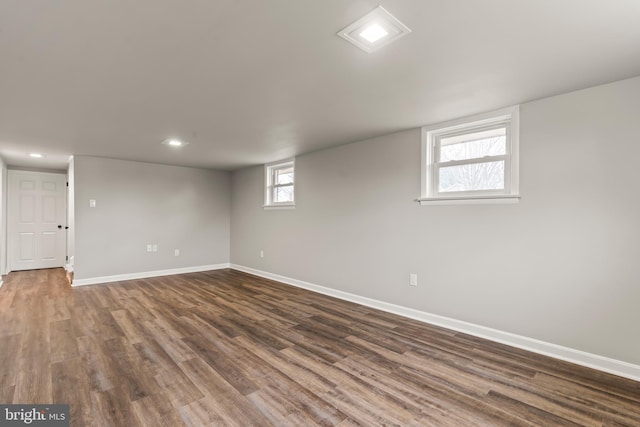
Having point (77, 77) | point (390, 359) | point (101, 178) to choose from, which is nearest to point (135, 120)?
point (77, 77)

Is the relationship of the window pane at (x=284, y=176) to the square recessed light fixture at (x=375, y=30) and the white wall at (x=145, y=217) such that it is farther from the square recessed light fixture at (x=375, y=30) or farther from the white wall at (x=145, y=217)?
the square recessed light fixture at (x=375, y=30)

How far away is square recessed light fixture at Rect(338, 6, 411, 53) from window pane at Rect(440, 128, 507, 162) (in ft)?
6.04

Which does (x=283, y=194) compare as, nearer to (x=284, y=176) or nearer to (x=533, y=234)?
(x=284, y=176)

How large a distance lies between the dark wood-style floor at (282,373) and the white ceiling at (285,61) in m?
2.19

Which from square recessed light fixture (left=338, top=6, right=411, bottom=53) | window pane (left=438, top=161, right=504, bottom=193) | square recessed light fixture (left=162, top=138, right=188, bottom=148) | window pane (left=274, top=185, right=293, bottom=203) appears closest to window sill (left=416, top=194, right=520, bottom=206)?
window pane (left=438, top=161, right=504, bottom=193)

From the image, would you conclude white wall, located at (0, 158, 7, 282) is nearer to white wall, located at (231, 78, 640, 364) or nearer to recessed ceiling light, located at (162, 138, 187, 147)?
recessed ceiling light, located at (162, 138, 187, 147)

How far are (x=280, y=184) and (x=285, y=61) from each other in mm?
3746

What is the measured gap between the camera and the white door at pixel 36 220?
20.2 feet

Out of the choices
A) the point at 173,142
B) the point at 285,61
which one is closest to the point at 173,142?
the point at 173,142

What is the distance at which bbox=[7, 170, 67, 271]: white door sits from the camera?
6160mm

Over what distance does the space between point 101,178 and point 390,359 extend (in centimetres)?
549

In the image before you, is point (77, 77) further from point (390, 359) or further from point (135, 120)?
point (390, 359)

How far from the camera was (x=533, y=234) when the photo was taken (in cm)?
267

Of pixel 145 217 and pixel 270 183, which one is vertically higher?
pixel 270 183
